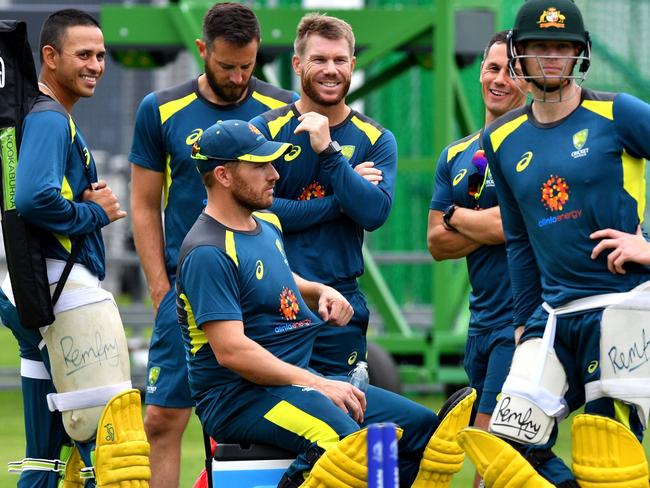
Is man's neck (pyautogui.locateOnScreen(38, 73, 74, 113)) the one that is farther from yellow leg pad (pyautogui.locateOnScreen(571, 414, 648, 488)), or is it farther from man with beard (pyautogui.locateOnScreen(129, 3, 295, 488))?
yellow leg pad (pyautogui.locateOnScreen(571, 414, 648, 488))

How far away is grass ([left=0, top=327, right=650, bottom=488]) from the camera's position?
7.92 meters

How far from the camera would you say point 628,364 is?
4.91 m

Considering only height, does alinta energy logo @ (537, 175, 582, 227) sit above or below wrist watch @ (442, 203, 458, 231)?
above

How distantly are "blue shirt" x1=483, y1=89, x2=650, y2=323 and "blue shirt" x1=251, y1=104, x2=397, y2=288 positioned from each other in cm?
78

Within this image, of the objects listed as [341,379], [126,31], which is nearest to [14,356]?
[126,31]

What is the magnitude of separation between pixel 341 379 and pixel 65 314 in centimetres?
114

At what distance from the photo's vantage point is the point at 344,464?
4.73 metres

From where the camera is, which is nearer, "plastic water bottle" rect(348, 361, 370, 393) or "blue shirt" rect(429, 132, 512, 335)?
"plastic water bottle" rect(348, 361, 370, 393)

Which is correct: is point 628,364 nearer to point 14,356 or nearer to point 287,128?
point 287,128

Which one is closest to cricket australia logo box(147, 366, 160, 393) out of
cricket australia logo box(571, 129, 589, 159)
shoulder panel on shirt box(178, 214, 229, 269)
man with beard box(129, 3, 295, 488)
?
man with beard box(129, 3, 295, 488)

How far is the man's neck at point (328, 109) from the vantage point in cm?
600

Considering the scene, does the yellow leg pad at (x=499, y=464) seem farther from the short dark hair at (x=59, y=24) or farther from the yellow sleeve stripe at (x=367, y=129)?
the short dark hair at (x=59, y=24)

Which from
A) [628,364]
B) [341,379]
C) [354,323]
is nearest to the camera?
[628,364]

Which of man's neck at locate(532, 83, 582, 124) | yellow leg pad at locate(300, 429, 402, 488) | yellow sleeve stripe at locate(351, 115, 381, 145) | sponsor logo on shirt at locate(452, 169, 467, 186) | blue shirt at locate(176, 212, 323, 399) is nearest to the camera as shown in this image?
yellow leg pad at locate(300, 429, 402, 488)
